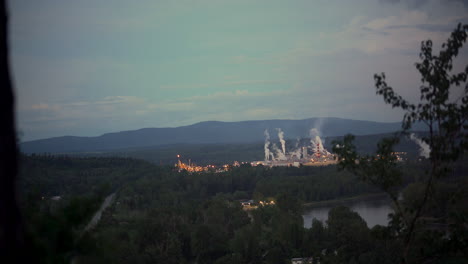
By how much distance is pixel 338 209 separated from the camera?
20.5 m

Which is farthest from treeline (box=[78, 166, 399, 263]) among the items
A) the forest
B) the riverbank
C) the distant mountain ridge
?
the distant mountain ridge

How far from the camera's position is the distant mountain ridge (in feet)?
448

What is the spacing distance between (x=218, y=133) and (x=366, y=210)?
139 m

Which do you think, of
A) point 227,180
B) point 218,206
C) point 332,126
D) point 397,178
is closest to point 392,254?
point 397,178

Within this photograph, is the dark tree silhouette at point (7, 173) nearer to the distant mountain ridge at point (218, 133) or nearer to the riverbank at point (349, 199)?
the riverbank at point (349, 199)

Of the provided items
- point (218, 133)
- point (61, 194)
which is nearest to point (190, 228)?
point (61, 194)

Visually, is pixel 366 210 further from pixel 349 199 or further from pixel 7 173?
pixel 7 173

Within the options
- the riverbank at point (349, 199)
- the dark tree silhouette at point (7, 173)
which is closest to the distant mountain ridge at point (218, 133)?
the riverbank at point (349, 199)

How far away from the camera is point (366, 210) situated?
2795 centimetres

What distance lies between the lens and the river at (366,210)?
24648mm

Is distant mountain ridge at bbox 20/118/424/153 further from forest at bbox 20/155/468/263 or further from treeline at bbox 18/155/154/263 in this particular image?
forest at bbox 20/155/468/263

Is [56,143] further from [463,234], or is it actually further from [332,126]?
[463,234]

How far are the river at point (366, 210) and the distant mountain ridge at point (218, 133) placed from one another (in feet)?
323

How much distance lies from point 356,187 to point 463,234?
31666 mm
